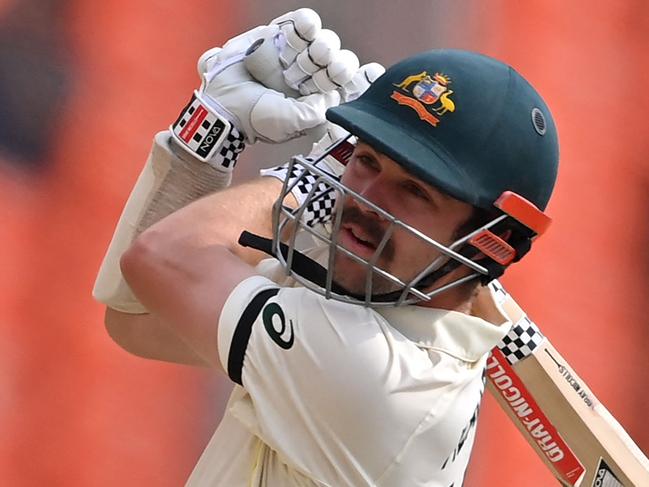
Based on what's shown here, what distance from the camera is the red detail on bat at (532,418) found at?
4.99 ft

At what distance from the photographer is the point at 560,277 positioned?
8.01 feet

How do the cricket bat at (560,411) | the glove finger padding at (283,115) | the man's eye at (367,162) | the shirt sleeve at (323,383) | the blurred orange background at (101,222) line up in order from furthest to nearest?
the blurred orange background at (101,222) → the cricket bat at (560,411) → the glove finger padding at (283,115) → the man's eye at (367,162) → the shirt sleeve at (323,383)

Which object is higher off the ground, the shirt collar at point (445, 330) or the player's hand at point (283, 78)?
the player's hand at point (283, 78)

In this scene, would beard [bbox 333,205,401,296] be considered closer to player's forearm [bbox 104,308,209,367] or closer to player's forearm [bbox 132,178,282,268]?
player's forearm [bbox 132,178,282,268]

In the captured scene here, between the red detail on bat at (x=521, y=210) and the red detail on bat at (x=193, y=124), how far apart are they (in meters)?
0.42

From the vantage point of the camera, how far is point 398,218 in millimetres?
1056

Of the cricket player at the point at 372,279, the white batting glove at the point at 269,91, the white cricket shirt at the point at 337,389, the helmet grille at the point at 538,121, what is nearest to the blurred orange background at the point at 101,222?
the white batting glove at the point at 269,91

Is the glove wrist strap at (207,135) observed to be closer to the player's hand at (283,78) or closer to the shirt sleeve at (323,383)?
the player's hand at (283,78)

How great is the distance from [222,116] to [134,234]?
21cm

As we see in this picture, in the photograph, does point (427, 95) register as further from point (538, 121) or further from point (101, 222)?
point (101, 222)

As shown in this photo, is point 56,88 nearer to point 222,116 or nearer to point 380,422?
point 222,116

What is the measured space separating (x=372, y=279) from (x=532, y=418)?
1.96 ft

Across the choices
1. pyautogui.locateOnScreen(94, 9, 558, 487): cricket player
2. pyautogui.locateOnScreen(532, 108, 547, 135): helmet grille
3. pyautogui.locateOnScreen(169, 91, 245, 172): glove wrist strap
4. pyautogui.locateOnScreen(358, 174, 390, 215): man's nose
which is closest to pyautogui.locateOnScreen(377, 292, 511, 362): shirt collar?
pyautogui.locateOnScreen(94, 9, 558, 487): cricket player

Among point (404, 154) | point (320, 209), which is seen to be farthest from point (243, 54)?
point (404, 154)
